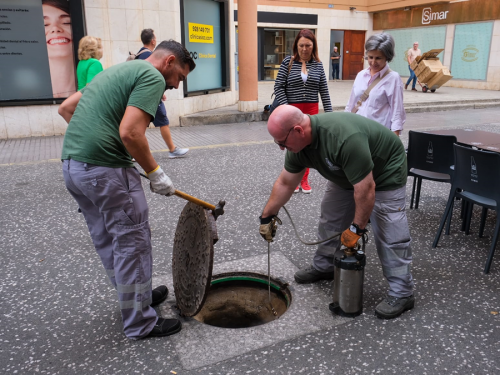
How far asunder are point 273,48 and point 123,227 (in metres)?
21.0

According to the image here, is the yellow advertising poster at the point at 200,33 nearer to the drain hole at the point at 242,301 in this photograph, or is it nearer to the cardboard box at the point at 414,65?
the drain hole at the point at 242,301

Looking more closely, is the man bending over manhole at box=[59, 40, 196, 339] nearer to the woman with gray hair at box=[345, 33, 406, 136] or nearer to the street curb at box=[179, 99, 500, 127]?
the woman with gray hair at box=[345, 33, 406, 136]

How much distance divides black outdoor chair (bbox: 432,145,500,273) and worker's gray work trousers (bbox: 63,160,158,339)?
99.0 inches

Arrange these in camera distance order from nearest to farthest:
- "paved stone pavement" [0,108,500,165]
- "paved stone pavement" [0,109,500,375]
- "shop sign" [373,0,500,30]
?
"paved stone pavement" [0,109,500,375]
"paved stone pavement" [0,108,500,165]
"shop sign" [373,0,500,30]

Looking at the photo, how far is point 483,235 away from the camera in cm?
414

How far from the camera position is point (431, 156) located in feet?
14.4

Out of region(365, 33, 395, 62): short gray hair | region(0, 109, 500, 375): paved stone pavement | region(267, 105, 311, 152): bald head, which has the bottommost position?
region(0, 109, 500, 375): paved stone pavement

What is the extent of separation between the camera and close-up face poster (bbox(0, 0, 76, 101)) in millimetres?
8602

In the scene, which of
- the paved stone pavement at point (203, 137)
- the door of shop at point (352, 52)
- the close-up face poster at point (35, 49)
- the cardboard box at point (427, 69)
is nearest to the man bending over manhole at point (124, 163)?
the paved stone pavement at point (203, 137)

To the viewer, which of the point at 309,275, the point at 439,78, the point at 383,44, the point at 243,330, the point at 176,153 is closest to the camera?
the point at 243,330

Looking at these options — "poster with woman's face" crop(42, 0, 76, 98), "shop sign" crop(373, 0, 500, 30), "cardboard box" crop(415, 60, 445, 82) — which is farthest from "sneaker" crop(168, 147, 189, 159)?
"shop sign" crop(373, 0, 500, 30)

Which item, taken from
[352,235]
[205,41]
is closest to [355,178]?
[352,235]

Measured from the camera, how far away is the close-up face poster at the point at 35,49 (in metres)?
8.60

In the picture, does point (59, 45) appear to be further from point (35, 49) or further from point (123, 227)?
point (123, 227)
